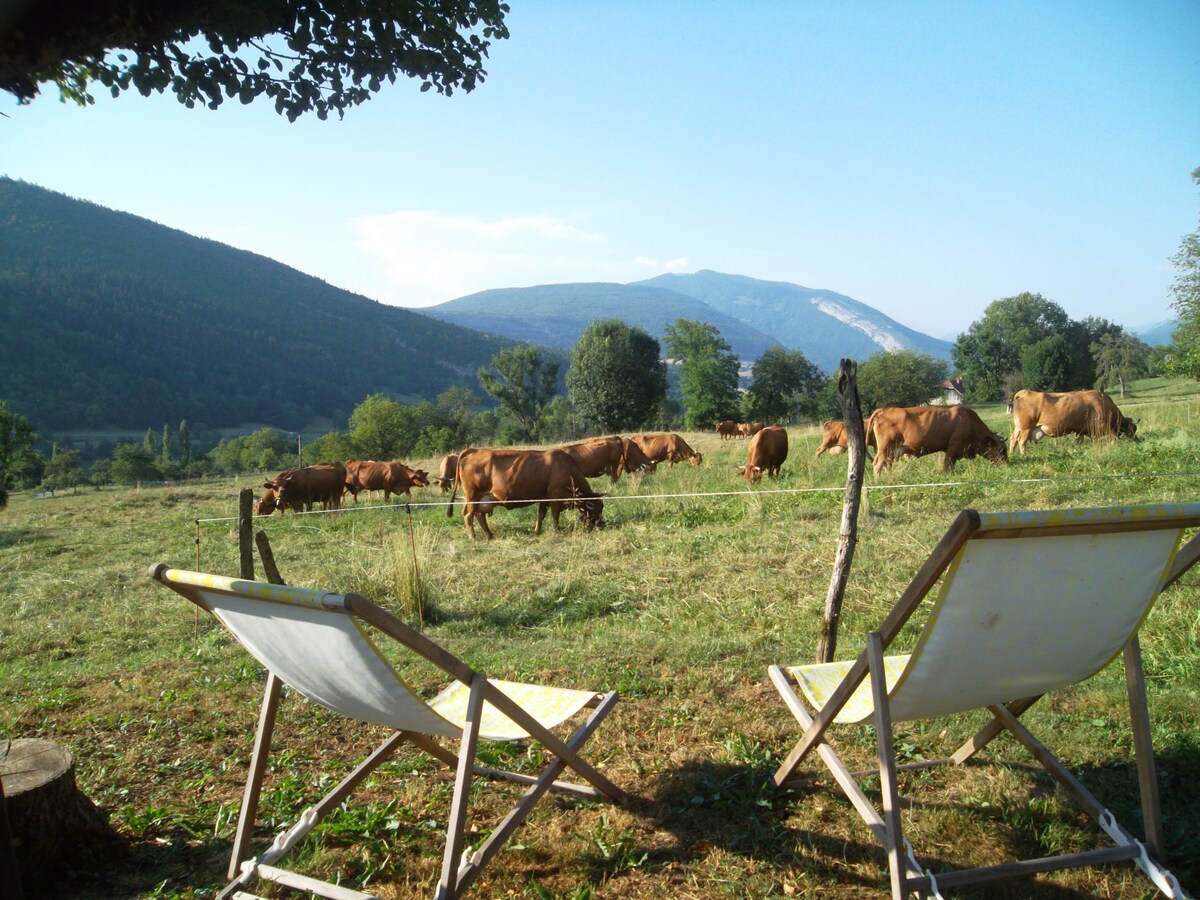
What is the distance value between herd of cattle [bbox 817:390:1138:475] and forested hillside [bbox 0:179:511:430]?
240 ft

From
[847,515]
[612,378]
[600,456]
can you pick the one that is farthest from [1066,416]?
[612,378]

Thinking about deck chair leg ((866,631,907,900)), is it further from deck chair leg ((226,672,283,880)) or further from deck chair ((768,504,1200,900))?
deck chair leg ((226,672,283,880))

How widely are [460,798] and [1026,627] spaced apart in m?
1.74

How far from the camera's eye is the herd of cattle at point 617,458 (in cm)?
1362

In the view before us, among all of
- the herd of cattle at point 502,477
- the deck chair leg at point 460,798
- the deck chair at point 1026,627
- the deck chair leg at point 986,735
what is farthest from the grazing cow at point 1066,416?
the deck chair leg at point 460,798

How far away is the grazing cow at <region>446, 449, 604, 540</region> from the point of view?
43.9 feet

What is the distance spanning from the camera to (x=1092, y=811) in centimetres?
271

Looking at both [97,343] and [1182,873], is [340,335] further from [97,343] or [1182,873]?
[1182,873]

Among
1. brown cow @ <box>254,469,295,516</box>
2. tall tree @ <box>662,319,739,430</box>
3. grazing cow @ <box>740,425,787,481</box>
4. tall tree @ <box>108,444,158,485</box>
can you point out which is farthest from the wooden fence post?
tall tree @ <box>662,319,739,430</box>

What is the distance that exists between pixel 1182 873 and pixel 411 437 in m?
51.9

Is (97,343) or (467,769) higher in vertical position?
(97,343)

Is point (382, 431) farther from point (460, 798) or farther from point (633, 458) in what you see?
point (460, 798)

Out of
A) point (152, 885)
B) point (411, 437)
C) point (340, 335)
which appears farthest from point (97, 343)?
point (152, 885)

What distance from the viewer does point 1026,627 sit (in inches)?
94.1
